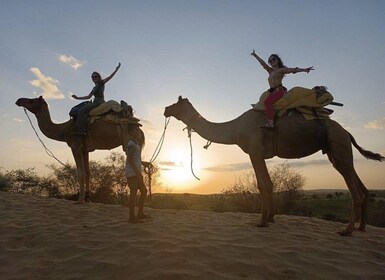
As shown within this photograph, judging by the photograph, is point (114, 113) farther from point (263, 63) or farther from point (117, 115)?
point (263, 63)

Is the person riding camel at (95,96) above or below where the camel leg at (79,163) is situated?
above

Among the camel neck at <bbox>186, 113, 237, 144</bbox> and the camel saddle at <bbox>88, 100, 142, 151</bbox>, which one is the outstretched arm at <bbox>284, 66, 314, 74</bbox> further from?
the camel saddle at <bbox>88, 100, 142, 151</bbox>

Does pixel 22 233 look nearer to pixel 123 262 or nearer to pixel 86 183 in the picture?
pixel 123 262

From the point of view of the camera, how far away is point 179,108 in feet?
30.6

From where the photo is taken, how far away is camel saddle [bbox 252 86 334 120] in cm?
761

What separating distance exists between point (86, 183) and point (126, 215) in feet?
11.2

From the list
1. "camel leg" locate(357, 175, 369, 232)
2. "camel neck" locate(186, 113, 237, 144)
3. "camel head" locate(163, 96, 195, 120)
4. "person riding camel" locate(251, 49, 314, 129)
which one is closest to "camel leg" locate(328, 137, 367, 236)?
"camel leg" locate(357, 175, 369, 232)

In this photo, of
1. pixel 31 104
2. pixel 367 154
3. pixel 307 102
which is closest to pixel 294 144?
pixel 307 102

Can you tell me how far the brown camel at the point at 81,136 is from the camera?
434 inches

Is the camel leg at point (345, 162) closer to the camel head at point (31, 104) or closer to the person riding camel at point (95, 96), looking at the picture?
the person riding camel at point (95, 96)

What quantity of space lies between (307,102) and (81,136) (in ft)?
24.3

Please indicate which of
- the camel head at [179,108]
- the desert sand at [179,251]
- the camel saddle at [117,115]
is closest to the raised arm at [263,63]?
the camel head at [179,108]

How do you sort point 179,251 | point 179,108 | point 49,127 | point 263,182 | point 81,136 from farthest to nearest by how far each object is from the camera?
1. point 49,127
2. point 81,136
3. point 179,108
4. point 263,182
5. point 179,251

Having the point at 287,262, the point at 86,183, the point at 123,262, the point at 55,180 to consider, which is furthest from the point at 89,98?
the point at 55,180
